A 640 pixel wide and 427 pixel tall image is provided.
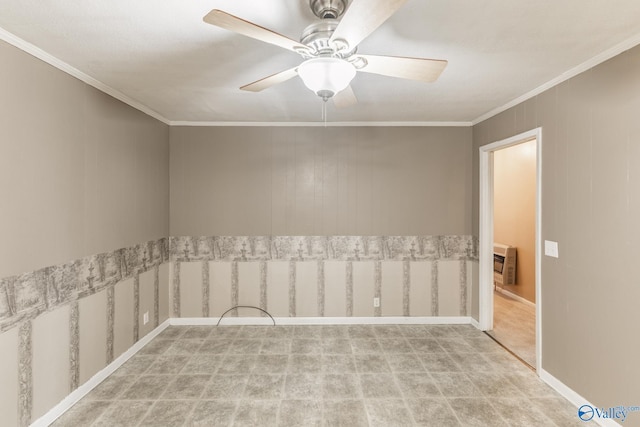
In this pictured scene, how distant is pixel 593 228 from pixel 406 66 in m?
1.78

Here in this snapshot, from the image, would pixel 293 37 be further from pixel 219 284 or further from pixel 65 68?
pixel 219 284

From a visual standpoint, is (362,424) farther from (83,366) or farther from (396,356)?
(83,366)

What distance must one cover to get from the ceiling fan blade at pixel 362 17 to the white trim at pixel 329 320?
10.8 ft

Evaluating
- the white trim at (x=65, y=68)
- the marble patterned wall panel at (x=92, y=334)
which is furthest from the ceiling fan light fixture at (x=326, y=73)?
the marble patterned wall panel at (x=92, y=334)

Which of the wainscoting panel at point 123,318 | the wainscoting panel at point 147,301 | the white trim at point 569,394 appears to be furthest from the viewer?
the wainscoting panel at point 147,301

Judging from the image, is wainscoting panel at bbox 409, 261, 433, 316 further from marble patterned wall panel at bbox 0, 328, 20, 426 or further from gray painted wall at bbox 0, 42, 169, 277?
marble patterned wall panel at bbox 0, 328, 20, 426

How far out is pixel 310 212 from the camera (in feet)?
13.1

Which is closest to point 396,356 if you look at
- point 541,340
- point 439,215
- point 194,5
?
point 541,340

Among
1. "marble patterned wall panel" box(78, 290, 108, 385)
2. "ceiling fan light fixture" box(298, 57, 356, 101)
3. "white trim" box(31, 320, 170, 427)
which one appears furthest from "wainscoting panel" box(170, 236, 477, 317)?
"ceiling fan light fixture" box(298, 57, 356, 101)

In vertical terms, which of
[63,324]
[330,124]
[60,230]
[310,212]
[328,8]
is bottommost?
[63,324]

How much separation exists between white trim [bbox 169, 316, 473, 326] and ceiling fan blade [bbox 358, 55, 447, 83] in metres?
3.05

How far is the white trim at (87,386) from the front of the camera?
2133 mm

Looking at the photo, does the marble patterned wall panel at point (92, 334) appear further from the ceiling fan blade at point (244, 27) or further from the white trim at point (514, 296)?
the white trim at point (514, 296)

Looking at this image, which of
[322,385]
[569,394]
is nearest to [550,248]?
[569,394]
